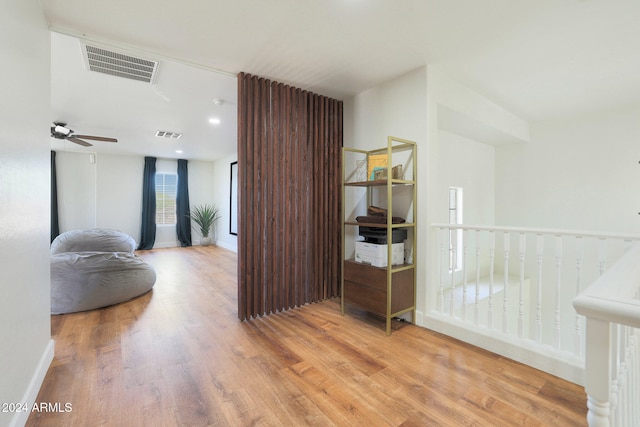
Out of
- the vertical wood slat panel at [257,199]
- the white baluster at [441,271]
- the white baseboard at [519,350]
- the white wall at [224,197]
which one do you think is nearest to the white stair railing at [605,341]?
the white baseboard at [519,350]

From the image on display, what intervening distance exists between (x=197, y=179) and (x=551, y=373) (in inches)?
322

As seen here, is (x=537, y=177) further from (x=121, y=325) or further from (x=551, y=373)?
(x=121, y=325)

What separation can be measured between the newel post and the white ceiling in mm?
1973

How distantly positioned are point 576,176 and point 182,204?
8.31 metres

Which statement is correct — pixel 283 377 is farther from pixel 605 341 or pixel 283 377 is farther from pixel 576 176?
pixel 576 176

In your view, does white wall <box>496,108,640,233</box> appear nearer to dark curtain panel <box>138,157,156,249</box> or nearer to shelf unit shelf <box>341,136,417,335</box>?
shelf unit shelf <box>341,136,417,335</box>

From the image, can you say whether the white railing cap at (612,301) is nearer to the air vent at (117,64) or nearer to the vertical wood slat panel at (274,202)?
the vertical wood slat panel at (274,202)

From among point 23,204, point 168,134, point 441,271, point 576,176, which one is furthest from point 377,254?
point 168,134

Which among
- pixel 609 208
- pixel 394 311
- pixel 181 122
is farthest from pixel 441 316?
pixel 181 122

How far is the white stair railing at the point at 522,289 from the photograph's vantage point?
6.14 feet

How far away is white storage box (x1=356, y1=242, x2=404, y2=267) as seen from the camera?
2.52m

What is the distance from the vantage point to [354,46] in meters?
2.25

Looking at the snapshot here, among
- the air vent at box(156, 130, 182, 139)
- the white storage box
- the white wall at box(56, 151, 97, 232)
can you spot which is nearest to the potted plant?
the white wall at box(56, 151, 97, 232)

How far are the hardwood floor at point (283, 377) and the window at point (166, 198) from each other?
5116mm
